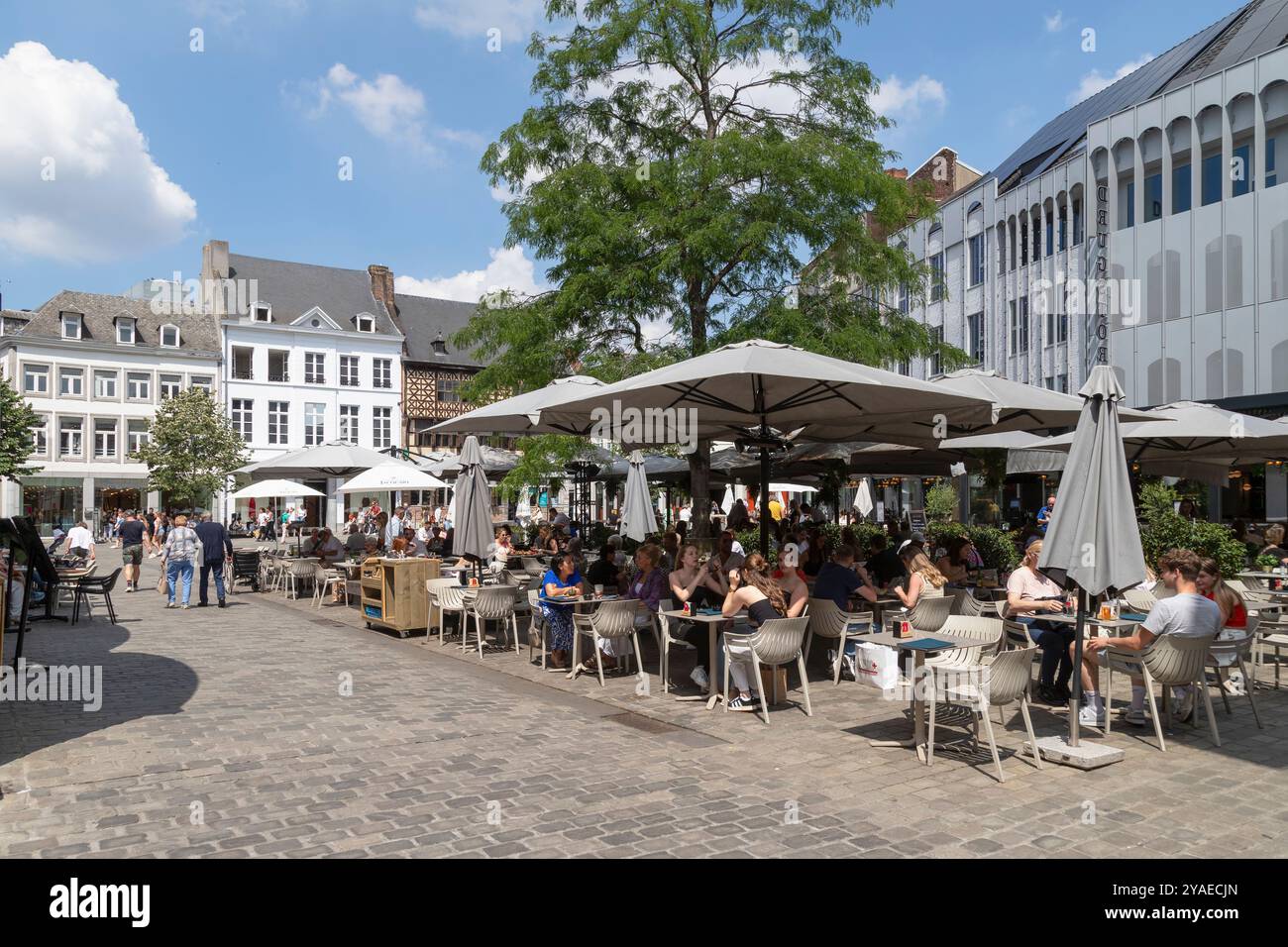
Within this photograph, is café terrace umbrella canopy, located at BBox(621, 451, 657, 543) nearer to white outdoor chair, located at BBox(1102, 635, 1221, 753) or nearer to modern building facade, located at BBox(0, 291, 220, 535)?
white outdoor chair, located at BBox(1102, 635, 1221, 753)

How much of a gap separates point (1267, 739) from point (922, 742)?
2681 mm

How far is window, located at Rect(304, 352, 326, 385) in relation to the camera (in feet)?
182

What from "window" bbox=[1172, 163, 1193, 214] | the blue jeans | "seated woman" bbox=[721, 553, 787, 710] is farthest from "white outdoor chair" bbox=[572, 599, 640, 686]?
"window" bbox=[1172, 163, 1193, 214]

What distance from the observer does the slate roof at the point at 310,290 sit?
56.1 metres

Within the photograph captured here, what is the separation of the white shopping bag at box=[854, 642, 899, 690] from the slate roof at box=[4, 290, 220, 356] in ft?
170

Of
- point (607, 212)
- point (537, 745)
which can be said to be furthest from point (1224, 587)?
point (607, 212)

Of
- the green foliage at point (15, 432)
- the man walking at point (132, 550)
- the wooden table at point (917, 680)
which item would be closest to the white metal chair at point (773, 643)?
the wooden table at point (917, 680)

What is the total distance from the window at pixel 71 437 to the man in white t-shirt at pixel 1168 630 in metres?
52.1

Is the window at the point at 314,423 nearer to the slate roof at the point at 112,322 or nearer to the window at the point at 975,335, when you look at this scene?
the slate roof at the point at 112,322

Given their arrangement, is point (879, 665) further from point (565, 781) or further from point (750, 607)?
point (565, 781)

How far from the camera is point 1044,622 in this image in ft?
27.3

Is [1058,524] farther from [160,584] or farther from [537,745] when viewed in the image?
[160,584]

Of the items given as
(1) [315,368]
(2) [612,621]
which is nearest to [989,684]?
(2) [612,621]

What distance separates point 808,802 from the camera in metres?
5.64
